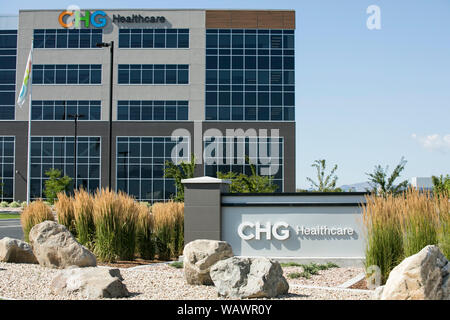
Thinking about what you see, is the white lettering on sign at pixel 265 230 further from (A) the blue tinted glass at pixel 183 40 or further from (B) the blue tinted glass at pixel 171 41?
(B) the blue tinted glass at pixel 171 41

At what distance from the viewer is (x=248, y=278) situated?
23.0 feet

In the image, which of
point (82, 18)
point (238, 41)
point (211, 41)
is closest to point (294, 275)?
point (238, 41)

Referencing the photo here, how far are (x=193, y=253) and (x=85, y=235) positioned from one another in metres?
4.52

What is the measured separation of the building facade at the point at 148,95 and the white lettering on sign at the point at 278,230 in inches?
1372

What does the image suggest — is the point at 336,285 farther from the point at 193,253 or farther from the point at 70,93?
the point at 70,93

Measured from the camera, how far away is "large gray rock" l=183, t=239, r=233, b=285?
26.7ft

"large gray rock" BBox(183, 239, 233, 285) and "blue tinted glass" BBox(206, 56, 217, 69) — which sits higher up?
"blue tinted glass" BBox(206, 56, 217, 69)

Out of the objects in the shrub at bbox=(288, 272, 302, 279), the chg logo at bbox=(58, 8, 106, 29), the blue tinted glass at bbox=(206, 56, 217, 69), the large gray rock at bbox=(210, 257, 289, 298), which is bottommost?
the shrub at bbox=(288, 272, 302, 279)

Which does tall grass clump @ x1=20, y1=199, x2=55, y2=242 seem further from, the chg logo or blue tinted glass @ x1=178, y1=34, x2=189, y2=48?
the chg logo

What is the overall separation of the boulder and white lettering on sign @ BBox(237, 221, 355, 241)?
17.9 feet

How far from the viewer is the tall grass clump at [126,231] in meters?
11.7

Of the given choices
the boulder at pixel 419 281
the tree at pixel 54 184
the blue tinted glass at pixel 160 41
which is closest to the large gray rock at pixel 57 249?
the boulder at pixel 419 281

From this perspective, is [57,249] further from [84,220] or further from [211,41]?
[211,41]

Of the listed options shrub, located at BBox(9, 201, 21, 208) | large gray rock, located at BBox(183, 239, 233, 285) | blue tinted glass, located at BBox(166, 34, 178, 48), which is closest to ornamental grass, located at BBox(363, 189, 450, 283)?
large gray rock, located at BBox(183, 239, 233, 285)
